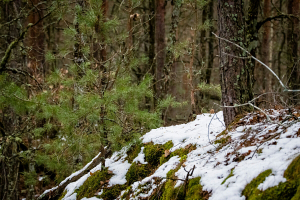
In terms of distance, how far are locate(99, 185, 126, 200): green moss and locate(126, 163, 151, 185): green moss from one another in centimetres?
16

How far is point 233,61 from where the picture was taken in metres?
3.50

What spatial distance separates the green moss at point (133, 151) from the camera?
4.39m

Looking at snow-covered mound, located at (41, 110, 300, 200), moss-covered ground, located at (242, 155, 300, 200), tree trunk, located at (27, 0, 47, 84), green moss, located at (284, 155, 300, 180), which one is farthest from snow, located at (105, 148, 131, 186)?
tree trunk, located at (27, 0, 47, 84)

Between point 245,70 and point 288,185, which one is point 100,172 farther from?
point 288,185

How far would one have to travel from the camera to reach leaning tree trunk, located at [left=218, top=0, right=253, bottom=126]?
11.4 ft

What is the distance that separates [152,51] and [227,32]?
887 centimetres

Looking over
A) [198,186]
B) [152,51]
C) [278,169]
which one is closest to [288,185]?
[278,169]

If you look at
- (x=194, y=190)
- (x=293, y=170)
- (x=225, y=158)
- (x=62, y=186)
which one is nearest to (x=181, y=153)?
(x=225, y=158)

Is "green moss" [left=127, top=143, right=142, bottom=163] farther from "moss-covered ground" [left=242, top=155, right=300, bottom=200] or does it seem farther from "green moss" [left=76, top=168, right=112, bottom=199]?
"moss-covered ground" [left=242, top=155, right=300, bottom=200]

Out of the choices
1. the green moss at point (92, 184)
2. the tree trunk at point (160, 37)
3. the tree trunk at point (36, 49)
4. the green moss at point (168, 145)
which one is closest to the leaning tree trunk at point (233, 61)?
the green moss at point (168, 145)

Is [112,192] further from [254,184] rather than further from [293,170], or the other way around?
[293,170]

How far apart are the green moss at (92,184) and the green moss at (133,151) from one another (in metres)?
0.46

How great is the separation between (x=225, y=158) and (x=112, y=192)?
2001mm

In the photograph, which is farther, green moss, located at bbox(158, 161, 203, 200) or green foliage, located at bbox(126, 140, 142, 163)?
green foliage, located at bbox(126, 140, 142, 163)
